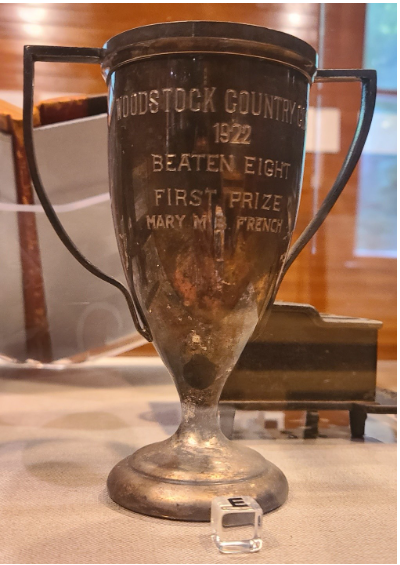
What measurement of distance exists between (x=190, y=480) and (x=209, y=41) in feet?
1.75

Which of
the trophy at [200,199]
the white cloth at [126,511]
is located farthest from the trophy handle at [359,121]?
Result: the white cloth at [126,511]

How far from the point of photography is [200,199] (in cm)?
66

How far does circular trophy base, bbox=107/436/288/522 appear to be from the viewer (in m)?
0.66

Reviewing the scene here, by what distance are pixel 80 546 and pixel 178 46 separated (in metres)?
0.58

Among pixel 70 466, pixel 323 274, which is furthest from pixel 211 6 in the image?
pixel 70 466

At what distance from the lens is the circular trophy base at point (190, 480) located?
2.17ft

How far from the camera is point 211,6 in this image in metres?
1.55

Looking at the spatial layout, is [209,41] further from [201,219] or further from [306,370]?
[306,370]

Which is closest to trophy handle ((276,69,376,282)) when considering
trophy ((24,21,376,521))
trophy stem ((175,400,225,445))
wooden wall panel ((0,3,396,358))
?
trophy ((24,21,376,521))

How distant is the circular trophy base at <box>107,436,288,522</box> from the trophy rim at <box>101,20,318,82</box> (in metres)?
0.51

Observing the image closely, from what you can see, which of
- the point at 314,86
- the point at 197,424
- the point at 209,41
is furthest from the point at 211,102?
the point at 314,86

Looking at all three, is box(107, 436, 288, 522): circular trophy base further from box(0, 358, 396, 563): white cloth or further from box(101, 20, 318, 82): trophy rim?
box(101, 20, 318, 82): trophy rim

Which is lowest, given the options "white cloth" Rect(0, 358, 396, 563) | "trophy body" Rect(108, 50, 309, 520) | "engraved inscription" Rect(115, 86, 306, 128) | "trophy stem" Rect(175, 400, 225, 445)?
"white cloth" Rect(0, 358, 396, 563)

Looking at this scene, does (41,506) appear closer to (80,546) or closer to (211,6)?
(80,546)
